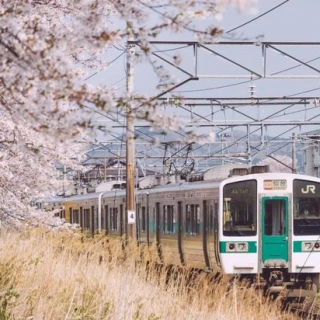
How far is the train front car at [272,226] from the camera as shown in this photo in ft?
53.3

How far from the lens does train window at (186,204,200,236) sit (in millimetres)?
17562

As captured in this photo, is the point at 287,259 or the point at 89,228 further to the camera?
the point at 89,228

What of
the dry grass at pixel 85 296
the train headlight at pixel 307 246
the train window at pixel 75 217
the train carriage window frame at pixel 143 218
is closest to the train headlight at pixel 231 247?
the train headlight at pixel 307 246

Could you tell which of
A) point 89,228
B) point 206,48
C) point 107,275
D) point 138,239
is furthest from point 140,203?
point 107,275

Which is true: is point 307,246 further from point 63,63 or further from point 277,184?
point 63,63

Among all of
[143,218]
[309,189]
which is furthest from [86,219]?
[309,189]

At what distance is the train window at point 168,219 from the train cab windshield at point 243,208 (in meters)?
3.07

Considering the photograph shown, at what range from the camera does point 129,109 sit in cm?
452

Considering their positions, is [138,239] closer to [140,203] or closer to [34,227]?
[140,203]

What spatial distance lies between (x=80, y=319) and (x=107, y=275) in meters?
3.88

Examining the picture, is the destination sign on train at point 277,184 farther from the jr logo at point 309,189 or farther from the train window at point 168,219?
the train window at point 168,219

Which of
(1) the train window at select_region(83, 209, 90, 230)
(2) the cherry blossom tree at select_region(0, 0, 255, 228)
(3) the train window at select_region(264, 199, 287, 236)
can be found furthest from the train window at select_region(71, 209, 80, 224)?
(2) the cherry blossom tree at select_region(0, 0, 255, 228)

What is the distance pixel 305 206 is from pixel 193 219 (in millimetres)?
2229

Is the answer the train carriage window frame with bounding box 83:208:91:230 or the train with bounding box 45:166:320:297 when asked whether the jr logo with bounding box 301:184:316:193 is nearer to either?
the train with bounding box 45:166:320:297
